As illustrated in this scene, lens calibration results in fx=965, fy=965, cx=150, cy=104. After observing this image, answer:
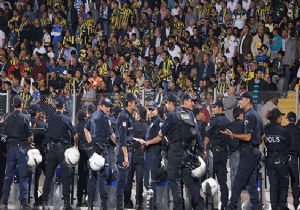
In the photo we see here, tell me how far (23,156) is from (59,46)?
11428 millimetres

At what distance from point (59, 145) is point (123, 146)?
51.6 inches

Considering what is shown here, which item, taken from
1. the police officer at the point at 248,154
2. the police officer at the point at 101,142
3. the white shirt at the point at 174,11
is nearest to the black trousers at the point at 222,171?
the police officer at the point at 248,154

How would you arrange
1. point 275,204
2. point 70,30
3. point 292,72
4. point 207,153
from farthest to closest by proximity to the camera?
point 70,30, point 292,72, point 207,153, point 275,204

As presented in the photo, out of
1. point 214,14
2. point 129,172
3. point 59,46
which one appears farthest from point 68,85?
point 129,172

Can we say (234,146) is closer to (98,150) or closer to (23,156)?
(98,150)

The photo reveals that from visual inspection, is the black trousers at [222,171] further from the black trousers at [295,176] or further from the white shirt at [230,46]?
the white shirt at [230,46]

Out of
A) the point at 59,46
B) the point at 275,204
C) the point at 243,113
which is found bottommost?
the point at 275,204

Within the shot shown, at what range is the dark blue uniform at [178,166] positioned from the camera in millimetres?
17359

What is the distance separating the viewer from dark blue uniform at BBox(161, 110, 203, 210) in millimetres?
17359

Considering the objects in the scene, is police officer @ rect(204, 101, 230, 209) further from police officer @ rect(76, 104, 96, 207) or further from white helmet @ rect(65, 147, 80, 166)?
police officer @ rect(76, 104, 96, 207)

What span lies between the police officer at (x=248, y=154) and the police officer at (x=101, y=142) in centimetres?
244

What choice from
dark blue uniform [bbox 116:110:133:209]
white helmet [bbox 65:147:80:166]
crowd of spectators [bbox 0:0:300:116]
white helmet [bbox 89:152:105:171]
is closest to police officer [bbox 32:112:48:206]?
white helmet [bbox 65:147:80:166]

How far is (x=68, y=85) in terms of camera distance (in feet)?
88.5

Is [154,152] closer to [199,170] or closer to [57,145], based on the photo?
[199,170]
